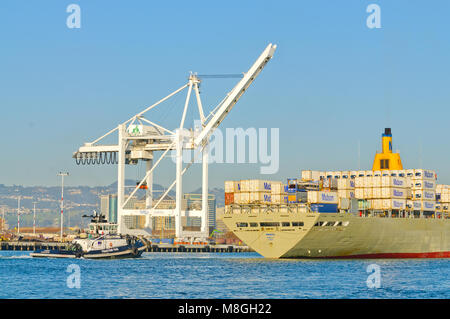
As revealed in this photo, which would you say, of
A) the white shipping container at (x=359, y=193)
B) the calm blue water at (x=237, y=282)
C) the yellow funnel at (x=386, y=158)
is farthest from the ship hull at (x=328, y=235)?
the yellow funnel at (x=386, y=158)

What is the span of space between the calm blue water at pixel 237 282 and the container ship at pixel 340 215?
196 inches

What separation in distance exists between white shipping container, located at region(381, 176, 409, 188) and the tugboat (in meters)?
25.4

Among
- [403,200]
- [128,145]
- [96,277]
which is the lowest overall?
[96,277]

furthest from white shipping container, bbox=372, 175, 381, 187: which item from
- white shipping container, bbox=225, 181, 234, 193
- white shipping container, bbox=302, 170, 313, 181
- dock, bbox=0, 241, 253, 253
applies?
dock, bbox=0, 241, 253, 253

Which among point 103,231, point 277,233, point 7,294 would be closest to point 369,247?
point 277,233

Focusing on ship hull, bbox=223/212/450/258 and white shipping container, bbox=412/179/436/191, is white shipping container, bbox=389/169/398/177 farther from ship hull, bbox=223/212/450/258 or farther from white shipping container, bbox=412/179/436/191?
ship hull, bbox=223/212/450/258

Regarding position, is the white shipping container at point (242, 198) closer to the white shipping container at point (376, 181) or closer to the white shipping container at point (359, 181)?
the white shipping container at point (359, 181)

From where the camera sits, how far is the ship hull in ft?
184

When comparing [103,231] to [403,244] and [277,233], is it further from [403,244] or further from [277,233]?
[403,244]

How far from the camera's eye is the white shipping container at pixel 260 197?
59.2m

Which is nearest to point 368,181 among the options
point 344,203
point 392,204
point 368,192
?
point 368,192

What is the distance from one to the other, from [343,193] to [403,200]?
5.88 m
